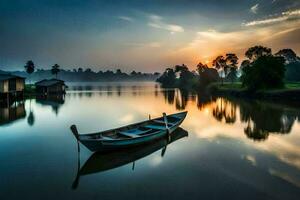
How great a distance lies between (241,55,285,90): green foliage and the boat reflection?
48.4m

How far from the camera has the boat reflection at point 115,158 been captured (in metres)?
12.8

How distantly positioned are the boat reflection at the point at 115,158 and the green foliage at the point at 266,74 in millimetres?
48411

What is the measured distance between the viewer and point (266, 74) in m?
57.3

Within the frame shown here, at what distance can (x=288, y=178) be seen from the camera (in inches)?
456

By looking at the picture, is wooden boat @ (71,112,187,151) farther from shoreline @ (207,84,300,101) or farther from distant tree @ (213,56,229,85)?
distant tree @ (213,56,229,85)

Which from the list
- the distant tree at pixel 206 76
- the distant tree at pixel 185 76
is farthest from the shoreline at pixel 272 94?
the distant tree at pixel 185 76

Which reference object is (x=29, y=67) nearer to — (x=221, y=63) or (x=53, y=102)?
(x=53, y=102)

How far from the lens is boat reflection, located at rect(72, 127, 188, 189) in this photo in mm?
12836

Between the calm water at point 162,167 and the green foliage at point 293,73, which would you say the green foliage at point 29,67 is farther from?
the green foliage at point 293,73

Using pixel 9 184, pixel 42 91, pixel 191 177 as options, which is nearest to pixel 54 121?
pixel 9 184

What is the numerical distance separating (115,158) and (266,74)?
177 feet

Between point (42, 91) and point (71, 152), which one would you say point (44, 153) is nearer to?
point (71, 152)

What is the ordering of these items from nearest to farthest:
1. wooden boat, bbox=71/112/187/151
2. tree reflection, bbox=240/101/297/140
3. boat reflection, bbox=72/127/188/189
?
boat reflection, bbox=72/127/188/189, wooden boat, bbox=71/112/187/151, tree reflection, bbox=240/101/297/140

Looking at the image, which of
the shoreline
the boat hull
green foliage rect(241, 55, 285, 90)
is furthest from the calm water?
green foliage rect(241, 55, 285, 90)
